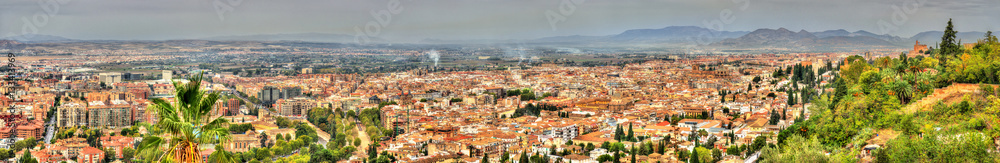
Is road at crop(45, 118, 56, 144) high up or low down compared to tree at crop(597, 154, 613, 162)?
down

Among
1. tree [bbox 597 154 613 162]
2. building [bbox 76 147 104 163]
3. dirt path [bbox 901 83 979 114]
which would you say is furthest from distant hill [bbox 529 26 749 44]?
dirt path [bbox 901 83 979 114]

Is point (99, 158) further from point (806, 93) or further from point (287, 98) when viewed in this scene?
point (806, 93)

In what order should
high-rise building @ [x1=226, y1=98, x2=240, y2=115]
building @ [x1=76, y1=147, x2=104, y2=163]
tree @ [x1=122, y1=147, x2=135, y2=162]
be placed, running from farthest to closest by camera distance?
high-rise building @ [x1=226, y1=98, x2=240, y2=115] < building @ [x1=76, y1=147, x2=104, y2=163] < tree @ [x1=122, y1=147, x2=135, y2=162]

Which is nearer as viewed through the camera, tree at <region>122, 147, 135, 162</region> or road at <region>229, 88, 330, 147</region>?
tree at <region>122, 147, 135, 162</region>

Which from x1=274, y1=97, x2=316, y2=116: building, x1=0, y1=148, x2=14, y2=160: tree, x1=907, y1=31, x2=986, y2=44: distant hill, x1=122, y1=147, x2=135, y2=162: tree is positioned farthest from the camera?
x1=274, y1=97, x2=316, y2=116: building

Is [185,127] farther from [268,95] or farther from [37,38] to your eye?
[37,38]

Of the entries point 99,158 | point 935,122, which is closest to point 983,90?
point 935,122

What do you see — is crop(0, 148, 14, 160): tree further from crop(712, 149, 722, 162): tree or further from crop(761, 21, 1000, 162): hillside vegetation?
crop(761, 21, 1000, 162): hillside vegetation
